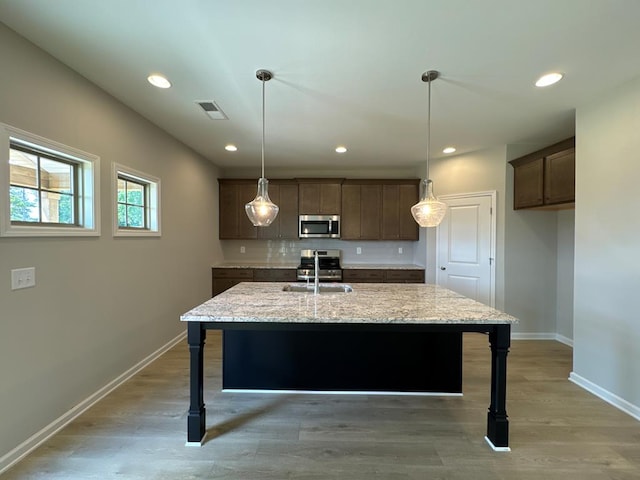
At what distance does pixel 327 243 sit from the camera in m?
5.34

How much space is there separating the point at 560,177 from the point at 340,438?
3273 mm

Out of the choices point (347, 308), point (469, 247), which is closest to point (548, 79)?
point (347, 308)

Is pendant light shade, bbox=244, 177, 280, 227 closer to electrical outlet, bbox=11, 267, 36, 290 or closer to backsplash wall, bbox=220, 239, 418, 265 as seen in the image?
Answer: electrical outlet, bbox=11, 267, 36, 290

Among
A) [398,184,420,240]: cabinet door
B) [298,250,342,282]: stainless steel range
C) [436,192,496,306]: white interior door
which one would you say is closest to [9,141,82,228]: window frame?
[298,250,342,282]: stainless steel range

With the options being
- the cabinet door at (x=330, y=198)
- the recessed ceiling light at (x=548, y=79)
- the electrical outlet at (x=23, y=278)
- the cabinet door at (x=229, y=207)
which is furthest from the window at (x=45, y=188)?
the recessed ceiling light at (x=548, y=79)

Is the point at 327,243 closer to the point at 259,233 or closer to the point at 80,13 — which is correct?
the point at 259,233

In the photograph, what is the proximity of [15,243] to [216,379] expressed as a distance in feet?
6.10

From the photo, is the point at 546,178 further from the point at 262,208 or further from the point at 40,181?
the point at 40,181

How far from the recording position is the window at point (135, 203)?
8.95 ft

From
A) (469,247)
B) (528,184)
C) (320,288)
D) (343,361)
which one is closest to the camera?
(343,361)

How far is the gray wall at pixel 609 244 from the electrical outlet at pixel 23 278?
421 centimetres

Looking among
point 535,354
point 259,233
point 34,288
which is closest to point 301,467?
point 34,288

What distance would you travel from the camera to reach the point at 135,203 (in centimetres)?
310

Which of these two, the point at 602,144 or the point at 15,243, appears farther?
the point at 602,144
